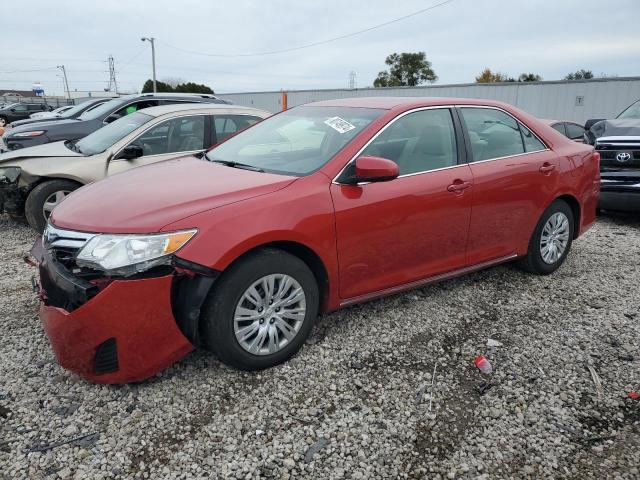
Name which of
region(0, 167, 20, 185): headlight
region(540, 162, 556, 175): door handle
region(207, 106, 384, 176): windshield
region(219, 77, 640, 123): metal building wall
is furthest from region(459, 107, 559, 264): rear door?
region(219, 77, 640, 123): metal building wall

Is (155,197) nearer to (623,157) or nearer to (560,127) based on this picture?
(623,157)

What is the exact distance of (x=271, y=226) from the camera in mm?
2797

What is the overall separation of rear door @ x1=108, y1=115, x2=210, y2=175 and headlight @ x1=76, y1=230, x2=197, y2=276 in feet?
11.0

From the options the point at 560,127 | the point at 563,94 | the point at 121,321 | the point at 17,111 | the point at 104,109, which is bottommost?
the point at 121,321

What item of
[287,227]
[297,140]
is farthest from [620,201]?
[287,227]

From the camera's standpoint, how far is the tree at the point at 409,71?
57434mm

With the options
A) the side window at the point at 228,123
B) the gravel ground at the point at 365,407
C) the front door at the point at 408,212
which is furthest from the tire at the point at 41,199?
the front door at the point at 408,212

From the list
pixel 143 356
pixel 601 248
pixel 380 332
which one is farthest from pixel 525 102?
pixel 143 356

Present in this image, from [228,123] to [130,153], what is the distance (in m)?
1.43

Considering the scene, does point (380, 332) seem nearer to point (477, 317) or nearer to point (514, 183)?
point (477, 317)

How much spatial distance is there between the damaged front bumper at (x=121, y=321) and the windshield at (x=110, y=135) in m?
3.58

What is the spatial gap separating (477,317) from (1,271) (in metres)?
4.33

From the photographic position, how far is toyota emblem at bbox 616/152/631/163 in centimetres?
655

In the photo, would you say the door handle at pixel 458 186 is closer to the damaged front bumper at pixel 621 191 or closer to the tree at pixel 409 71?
the damaged front bumper at pixel 621 191
